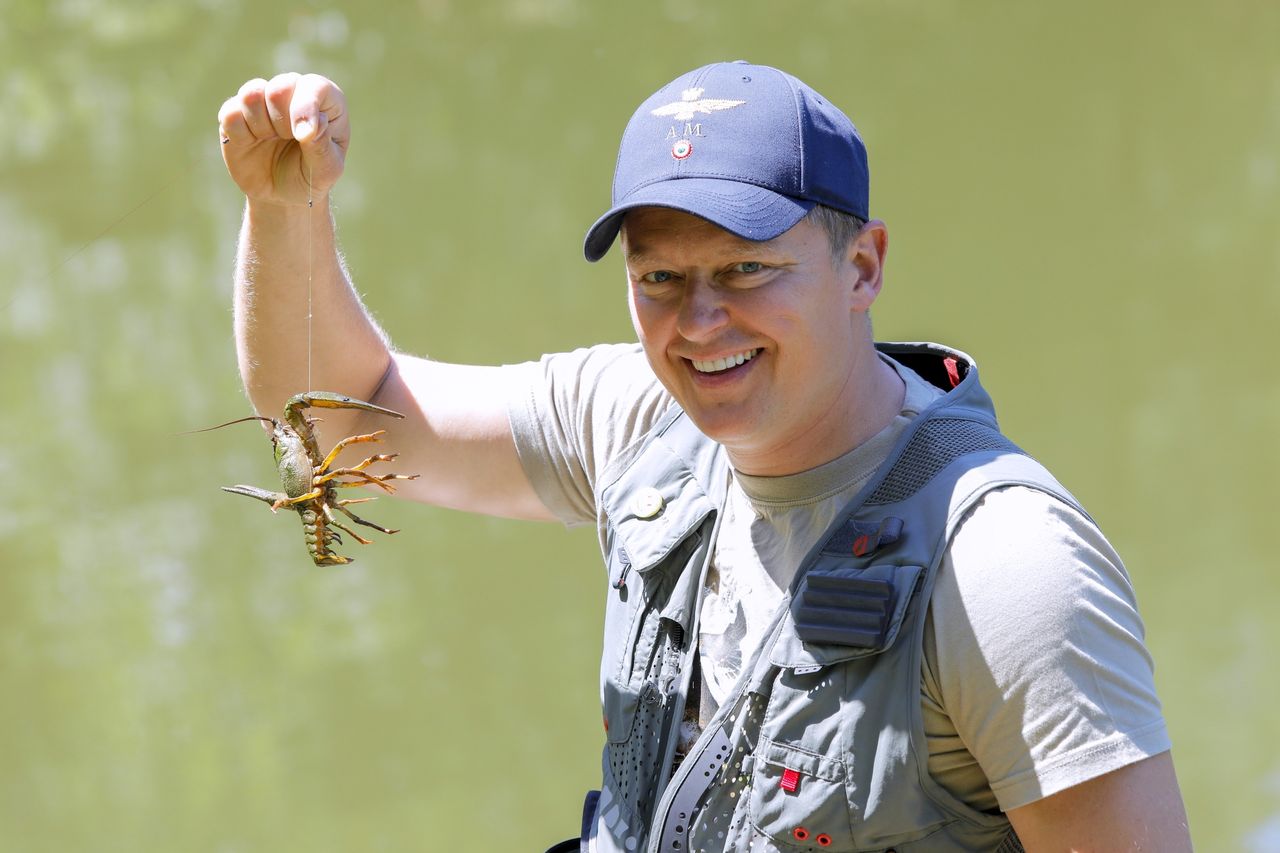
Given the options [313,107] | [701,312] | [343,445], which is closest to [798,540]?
[701,312]

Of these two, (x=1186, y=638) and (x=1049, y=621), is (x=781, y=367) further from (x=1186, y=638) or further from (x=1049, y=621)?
(x=1186, y=638)

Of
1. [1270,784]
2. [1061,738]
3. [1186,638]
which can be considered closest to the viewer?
[1061,738]

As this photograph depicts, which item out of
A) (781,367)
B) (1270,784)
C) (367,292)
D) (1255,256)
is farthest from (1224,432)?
(781,367)

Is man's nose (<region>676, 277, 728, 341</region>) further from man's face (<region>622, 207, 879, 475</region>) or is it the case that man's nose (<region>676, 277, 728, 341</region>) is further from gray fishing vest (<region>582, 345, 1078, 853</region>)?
gray fishing vest (<region>582, 345, 1078, 853</region>)

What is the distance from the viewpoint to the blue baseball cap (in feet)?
4.86

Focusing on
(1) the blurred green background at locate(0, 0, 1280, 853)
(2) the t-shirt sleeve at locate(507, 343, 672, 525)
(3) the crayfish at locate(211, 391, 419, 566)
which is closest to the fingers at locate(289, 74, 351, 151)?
(3) the crayfish at locate(211, 391, 419, 566)

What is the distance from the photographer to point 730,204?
4.81 feet

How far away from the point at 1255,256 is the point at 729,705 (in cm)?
423

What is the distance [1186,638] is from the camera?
14.7 ft

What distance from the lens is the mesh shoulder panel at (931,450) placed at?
1470mm

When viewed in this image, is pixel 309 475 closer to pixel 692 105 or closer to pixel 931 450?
pixel 692 105

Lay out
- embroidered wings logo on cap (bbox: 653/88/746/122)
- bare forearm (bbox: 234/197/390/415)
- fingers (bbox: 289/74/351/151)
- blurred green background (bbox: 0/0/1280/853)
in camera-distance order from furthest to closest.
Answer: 1. blurred green background (bbox: 0/0/1280/853)
2. bare forearm (bbox: 234/197/390/415)
3. fingers (bbox: 289/74/351/151)
4. embroidered wings logo on cap (bbox: 653/88/746/122)

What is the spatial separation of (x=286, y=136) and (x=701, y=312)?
63 centimetres

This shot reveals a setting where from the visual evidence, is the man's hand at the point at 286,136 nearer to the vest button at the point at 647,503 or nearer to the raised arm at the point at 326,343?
the raised arm at the point at 326,343
